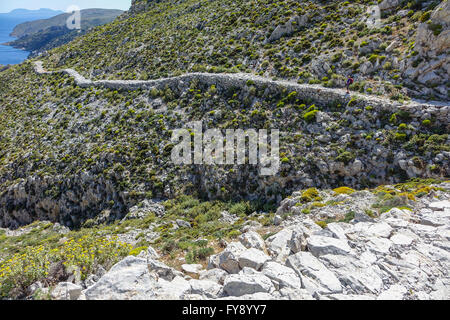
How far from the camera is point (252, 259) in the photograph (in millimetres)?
10641

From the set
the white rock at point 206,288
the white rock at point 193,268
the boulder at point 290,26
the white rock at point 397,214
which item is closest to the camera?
the white rock at point 206,288

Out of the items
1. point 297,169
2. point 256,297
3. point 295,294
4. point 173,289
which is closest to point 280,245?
point 295,294

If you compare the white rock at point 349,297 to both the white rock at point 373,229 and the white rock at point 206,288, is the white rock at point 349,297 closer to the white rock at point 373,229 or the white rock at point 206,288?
the white rock at point 206,288

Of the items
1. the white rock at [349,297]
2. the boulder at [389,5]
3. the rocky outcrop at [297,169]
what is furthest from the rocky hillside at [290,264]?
the boulder at [389,5]

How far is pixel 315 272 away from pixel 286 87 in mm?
26258

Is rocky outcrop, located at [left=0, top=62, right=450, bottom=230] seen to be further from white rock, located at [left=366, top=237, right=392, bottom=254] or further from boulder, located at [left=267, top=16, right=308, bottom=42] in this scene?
boulder, located at [left=267, top=16, right=308, bottom=42]

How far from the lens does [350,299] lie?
8.08 metres

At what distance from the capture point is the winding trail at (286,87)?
905 inches

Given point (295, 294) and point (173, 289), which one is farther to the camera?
point (173, 289)

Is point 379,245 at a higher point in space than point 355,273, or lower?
higher

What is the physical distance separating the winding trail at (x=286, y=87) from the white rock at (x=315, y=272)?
2125 cm

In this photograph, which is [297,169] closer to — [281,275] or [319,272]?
[319,272]
